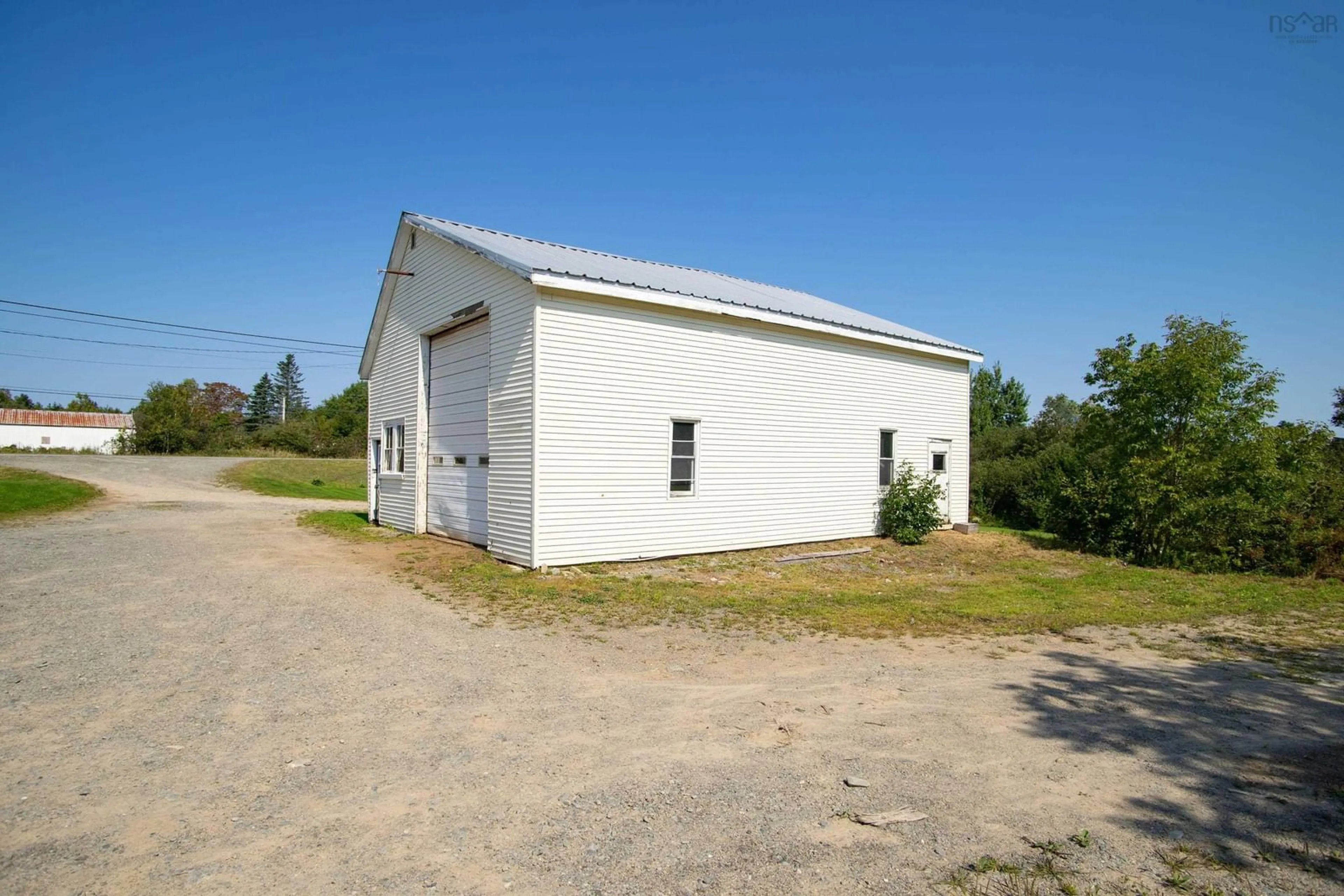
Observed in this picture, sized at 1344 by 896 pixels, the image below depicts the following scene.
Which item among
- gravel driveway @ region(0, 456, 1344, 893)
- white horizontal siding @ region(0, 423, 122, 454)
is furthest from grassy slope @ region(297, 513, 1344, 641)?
white horizontal siding @ region(0, 423, 122, 454)

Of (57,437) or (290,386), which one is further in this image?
(290,386)

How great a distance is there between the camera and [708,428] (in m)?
13.9

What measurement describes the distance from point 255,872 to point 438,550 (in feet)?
35.7

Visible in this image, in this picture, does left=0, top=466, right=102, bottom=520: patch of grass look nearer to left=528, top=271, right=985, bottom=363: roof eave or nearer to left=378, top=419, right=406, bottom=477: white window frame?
left=378, top=419, right=406, bottom=477: white window frame

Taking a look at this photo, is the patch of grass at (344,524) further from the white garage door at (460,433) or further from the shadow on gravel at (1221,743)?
the shadow on gravel at (1221,743)

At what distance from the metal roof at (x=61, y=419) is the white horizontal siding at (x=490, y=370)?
55.7m

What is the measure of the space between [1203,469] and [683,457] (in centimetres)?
1071

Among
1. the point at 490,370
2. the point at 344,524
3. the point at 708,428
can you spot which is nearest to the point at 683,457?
the point at 708,428

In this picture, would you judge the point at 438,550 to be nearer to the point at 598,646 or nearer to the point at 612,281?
the point at 612,281

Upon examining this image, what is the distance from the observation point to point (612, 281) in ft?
40.5

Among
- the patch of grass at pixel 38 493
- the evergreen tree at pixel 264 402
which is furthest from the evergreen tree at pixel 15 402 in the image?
the patch of grass at pixel 38 493

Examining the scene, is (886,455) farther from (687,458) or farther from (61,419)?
(61,419)

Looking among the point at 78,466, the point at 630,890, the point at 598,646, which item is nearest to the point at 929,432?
the point at 598,646

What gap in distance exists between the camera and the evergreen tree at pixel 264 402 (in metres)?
99.8
